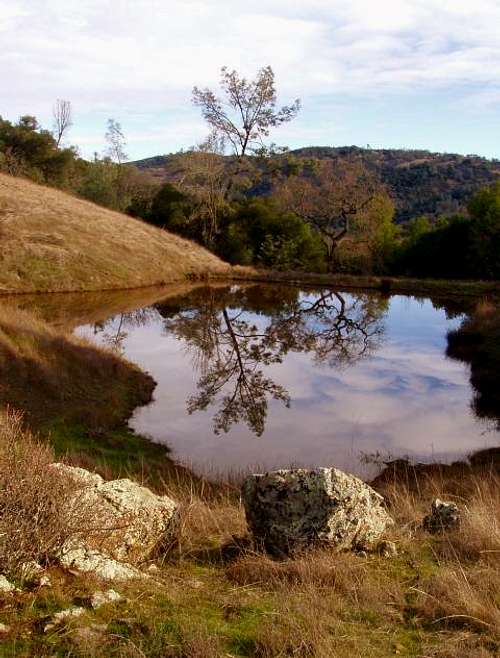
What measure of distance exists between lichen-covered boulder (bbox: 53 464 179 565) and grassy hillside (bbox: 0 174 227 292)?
29581mm

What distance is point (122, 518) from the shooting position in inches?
230

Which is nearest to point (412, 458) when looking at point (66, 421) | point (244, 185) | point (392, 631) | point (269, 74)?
point (66, 421)

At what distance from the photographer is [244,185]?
54.6 meters

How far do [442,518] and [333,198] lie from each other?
4689 centimetres

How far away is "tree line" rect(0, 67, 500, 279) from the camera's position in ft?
165

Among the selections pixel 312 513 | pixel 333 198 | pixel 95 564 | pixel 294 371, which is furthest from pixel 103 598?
pixel 333 198

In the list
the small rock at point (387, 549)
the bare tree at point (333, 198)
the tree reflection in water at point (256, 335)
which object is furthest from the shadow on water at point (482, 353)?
the bare tree at point (333, 198)

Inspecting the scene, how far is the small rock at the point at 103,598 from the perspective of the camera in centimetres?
459

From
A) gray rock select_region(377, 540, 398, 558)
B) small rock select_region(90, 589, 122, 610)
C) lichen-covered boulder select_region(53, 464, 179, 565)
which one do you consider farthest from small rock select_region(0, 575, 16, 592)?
gray rock select_region(377, 540, 398, 558)

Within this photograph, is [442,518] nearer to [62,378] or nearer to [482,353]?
[62,378]

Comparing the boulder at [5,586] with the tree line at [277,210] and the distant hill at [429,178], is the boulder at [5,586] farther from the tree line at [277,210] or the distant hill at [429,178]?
the distant hill at [429,178]

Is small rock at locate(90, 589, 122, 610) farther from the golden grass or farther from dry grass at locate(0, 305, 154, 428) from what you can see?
dry grass at locate(0, 305, 154, 428)

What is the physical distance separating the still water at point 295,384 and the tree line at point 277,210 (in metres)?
16.3

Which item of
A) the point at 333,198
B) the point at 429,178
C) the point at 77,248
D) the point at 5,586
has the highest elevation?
the point at 429,178
